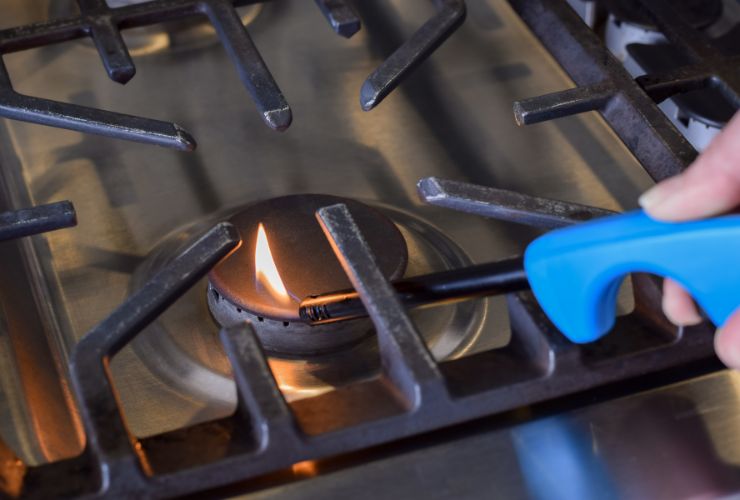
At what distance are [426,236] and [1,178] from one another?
283mm

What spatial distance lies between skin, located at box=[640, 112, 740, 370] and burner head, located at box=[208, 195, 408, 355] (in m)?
0.15

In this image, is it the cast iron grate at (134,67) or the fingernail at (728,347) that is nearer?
the fingernail at (728,347)

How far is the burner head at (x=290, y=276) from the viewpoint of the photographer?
578 millimetres

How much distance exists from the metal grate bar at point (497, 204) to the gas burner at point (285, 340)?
0.16ft

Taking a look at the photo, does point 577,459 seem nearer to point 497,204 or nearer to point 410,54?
point 497,204

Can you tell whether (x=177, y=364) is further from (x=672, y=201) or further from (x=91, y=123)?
(x=672, y=201)

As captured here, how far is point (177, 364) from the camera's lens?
0.58 metres

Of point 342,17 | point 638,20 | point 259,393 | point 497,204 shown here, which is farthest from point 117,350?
point 638,20

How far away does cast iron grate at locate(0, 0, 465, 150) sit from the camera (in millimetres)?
625

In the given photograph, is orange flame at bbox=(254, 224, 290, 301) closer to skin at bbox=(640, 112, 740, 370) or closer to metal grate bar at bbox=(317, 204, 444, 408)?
metal grate bar at bbox=(317, 204, 444, 408)

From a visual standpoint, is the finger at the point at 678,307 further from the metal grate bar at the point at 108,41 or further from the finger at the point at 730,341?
the metal grate bar at the point at 108,41

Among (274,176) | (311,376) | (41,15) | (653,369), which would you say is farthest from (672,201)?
(41,15)

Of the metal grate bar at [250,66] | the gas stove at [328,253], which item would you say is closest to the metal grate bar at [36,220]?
the gas stove at [328,253]

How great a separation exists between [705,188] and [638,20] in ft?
1.11
